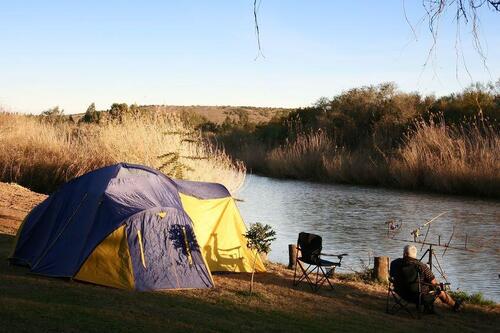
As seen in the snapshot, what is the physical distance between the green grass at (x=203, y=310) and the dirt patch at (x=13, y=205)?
12.8 feet

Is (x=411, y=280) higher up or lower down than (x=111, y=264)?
higher up

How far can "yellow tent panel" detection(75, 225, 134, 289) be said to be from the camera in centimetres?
933

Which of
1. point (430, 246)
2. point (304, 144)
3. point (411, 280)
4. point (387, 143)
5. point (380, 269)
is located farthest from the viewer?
point (304, 144)

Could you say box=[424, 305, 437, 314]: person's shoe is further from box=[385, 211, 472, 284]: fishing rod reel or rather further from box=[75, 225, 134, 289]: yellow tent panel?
box=[75, 225, 134, 289]: yellow tent panel

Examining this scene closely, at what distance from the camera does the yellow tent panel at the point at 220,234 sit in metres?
10.9

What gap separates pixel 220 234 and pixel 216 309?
285 centimetres

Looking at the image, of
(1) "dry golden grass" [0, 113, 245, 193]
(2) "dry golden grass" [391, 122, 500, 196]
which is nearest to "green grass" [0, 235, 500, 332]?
(1) "dry golden grass" [0, 113, 245, 193]

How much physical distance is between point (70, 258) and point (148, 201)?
1.30 m

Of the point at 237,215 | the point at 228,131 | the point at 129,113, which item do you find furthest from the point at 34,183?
the point at 228,131

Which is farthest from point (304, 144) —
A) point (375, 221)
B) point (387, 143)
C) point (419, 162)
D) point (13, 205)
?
point (13, 205)

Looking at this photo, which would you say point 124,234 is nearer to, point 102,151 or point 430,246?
point 430,246

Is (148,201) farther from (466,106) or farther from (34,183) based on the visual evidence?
(466,106)

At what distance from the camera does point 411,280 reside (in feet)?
30.2

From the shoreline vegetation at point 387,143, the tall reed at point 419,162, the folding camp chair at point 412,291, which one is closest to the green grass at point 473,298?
the folding camp chair at point 412,291
